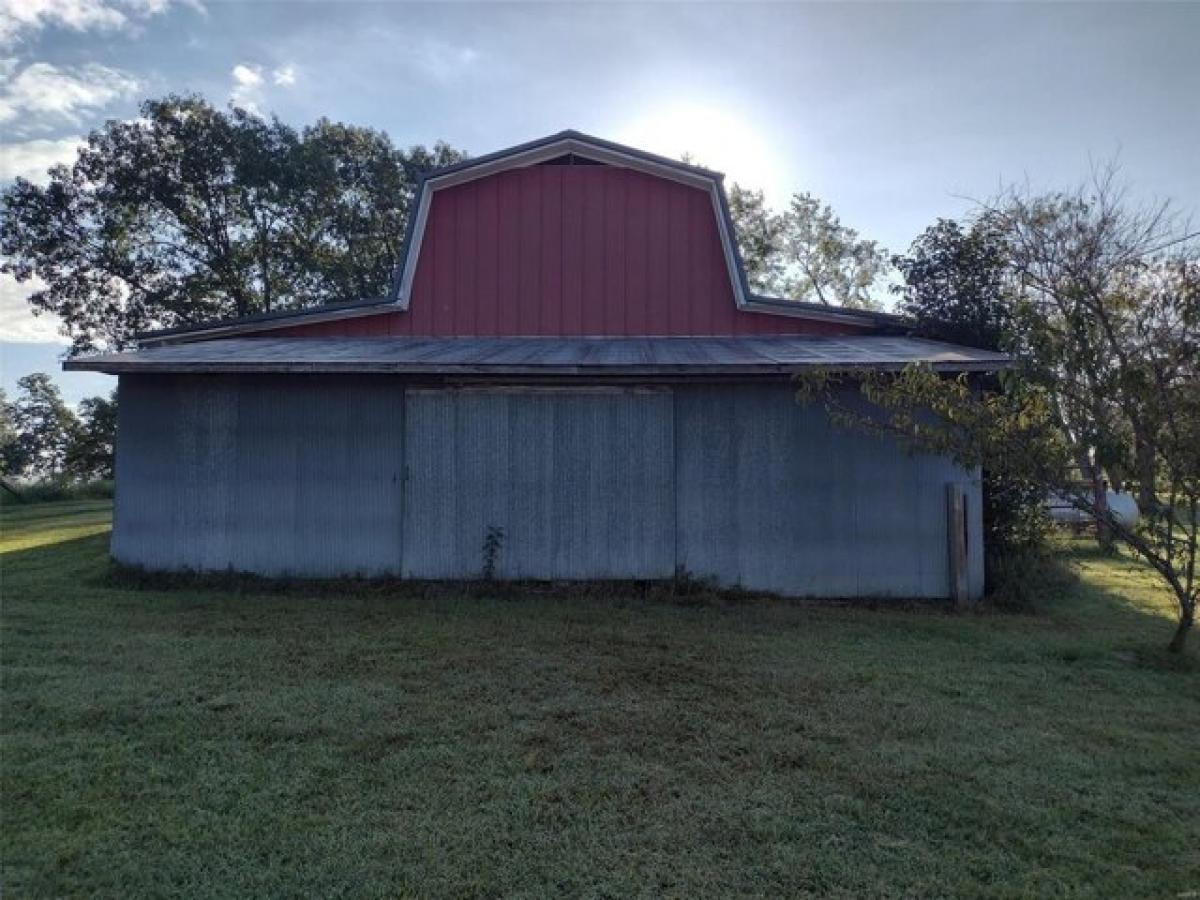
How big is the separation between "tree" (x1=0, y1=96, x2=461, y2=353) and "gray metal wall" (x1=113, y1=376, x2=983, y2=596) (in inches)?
656

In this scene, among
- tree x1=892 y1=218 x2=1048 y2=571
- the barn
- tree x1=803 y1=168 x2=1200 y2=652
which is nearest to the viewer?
tree x1=803 y1=168 x2=1200 y2=652

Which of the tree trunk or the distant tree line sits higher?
the distant tree line

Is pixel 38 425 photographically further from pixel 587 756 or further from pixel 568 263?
pixel 587 756

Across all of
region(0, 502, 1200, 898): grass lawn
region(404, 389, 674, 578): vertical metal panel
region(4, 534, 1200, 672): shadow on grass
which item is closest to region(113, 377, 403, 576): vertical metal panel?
region(4, 534, 1200, 672): shadow on grass

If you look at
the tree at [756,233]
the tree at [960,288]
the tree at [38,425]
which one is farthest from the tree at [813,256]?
the tree at [38,425]

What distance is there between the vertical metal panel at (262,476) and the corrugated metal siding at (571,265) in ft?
6.52

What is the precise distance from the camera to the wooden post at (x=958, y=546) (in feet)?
23.7

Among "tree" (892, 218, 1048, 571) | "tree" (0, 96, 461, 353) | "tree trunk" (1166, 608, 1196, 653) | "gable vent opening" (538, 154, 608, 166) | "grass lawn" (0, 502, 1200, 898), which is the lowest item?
"grass lawn" (0, 502, 1200, 898)

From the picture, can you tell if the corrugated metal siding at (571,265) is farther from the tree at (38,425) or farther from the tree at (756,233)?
the tree at (38,425)

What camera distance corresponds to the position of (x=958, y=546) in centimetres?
724

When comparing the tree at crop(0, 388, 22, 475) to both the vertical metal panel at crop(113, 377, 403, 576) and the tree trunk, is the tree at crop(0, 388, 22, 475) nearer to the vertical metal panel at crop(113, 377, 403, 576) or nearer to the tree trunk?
the vertical metal panel at crop(113, 377, 403, 576)

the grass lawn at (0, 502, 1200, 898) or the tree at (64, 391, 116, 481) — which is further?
the tree at (64, 391, 116, 481)

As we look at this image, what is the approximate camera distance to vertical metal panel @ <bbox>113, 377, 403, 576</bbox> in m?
7.66

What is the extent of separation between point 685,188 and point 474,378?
4.65 meters
